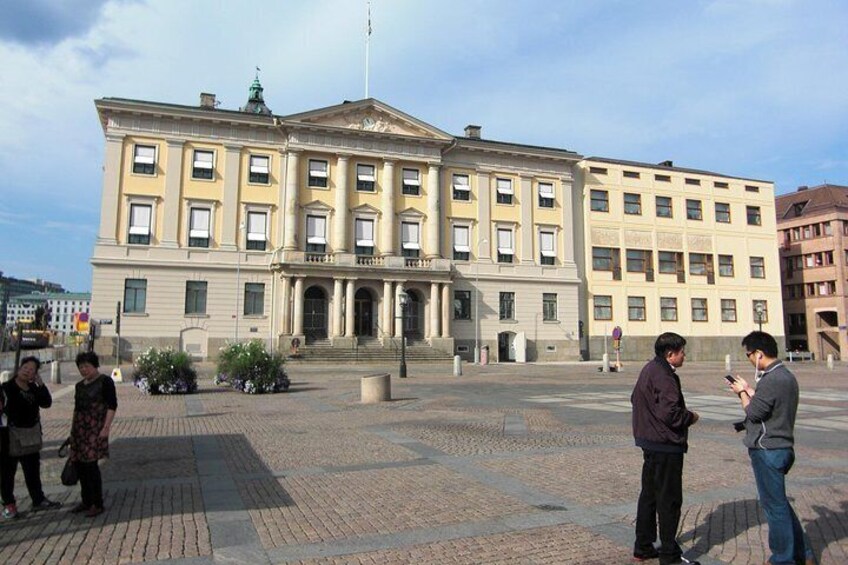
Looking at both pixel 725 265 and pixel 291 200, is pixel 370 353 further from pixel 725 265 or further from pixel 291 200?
pixel 725 265

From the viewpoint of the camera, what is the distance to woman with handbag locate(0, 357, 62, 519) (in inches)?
247

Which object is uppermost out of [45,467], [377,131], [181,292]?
[377,131]

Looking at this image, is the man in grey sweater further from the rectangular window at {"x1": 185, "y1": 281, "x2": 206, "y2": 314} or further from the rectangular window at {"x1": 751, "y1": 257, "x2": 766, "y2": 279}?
the rectangular window at {"x1": 751, "y1": 257, "x2": 766, "y2": 279}

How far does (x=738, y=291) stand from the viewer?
5291 centimetres

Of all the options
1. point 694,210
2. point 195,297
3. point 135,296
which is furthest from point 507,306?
point 135,296

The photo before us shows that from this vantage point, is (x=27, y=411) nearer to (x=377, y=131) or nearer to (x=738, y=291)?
(x=377, y=131)

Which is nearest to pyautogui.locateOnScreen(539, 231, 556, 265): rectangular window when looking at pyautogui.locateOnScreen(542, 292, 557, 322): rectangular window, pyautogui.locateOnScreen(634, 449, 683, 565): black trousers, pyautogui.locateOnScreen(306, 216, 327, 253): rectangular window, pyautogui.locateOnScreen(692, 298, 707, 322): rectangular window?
pyautogui.locateOnScreen(542, 292, 557, 322): rectangular window

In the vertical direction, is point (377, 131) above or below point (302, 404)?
above

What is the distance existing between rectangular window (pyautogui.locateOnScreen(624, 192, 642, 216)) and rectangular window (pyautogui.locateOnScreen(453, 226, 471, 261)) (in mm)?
14475

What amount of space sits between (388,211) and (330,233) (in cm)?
449

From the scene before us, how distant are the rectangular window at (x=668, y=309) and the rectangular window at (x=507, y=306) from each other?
43.5ft

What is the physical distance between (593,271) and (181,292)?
102 ft

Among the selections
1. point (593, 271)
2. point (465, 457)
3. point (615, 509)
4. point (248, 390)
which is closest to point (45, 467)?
point (465, 457)

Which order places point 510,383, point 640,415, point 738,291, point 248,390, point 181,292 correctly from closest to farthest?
point 640,415
point 248,390
point 510,383
point 181,292
point 738,291
